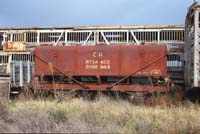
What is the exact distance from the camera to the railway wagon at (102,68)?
20609 millimetres

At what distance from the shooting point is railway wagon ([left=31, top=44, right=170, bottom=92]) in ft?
67.6

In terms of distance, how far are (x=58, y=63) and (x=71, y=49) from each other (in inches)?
41.1

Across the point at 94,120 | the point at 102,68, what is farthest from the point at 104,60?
the point at 94,120

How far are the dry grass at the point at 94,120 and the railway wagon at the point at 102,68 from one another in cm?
793

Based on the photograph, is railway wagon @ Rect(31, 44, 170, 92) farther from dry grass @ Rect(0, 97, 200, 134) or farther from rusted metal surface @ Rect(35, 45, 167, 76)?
dry grass @ Rect(0, 97, 200, 134)

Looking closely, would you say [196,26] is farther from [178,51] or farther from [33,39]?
[33,39]

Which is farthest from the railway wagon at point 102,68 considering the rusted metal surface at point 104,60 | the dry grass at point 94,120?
the dry grass at point 94,120

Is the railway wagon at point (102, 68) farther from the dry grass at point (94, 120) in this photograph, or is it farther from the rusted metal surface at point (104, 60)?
the dry grass at point (94, 120)

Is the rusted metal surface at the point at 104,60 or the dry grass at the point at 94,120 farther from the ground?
the rusted metal surface at the point at 104,60

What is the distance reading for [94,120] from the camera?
9398 millimetres

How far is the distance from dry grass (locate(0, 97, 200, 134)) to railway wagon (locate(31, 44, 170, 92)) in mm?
7926

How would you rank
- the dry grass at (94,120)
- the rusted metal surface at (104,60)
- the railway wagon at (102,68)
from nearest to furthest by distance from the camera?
the dry grass at (94,120)
the railway wagon at (102,68)
the rusted metal surface at (104,60)

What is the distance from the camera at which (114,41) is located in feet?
83.8

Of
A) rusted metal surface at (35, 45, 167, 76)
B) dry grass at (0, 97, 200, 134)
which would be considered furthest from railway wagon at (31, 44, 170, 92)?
dry grass at (0, 97, 200, 134)
